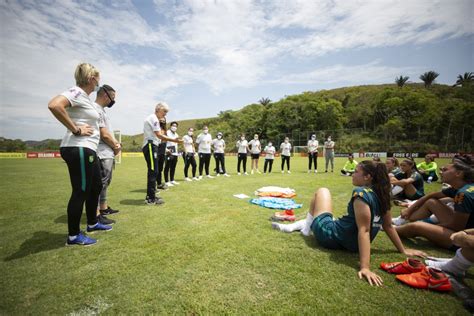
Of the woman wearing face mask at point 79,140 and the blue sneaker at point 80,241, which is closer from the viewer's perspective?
the woman wearing face mask at point 79,140

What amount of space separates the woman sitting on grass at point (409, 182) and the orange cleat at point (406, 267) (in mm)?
3867

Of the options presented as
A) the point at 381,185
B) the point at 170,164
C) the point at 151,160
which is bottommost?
the point at 170,164

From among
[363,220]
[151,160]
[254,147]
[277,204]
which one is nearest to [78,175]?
[151,160]

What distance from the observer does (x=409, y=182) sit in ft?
18.2

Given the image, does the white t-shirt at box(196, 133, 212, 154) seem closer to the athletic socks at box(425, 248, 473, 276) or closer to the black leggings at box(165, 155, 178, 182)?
the black leggings at box(165, 155, 178, 182)

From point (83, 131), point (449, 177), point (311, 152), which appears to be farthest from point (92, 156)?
point (311, 152)

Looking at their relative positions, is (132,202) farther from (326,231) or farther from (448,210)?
(448,210)

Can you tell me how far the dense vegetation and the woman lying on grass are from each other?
4061 cm

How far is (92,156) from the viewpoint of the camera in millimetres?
3154

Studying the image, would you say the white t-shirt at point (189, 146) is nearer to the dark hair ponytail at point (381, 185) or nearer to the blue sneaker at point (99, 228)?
the blue sneaker at point (99, 228)

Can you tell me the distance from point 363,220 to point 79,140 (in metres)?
3.73

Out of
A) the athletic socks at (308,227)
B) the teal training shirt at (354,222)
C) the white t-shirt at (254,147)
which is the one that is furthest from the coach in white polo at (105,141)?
the white t-shirt at (254,147)

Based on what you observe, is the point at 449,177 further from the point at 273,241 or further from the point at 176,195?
the point at 176,195

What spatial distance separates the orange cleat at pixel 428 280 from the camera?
7.28 feet
